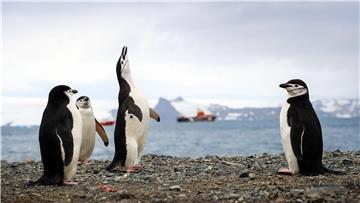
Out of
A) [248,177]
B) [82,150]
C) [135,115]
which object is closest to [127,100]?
[135,115]

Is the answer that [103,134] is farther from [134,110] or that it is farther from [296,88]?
[296,88]

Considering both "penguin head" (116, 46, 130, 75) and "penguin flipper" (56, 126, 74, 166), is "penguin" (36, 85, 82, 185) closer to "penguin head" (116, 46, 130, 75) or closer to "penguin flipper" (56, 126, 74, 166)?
"penguin flipper" (56, 126, 74, 166)

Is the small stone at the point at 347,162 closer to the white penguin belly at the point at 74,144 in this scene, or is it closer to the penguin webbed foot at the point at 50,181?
the white penguin belly at the point at 74,144

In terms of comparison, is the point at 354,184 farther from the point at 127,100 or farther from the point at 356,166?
the point at 127,100

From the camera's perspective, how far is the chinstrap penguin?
913 cm

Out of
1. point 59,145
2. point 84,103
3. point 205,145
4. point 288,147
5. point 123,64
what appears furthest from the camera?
point 205,145

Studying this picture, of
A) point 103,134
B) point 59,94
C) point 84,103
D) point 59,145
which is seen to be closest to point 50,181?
point 59,145

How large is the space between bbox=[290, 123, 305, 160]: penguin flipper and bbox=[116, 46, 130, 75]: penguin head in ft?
12.5

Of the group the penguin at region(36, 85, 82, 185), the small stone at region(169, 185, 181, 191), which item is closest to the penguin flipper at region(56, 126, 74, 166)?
the penguin at region(36, 85, 82, 185)

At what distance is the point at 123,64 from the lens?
11.4 m

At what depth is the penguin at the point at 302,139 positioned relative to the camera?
9.13 meters

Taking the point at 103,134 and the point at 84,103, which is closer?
the point at 84,103

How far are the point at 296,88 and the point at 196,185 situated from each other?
2485mm

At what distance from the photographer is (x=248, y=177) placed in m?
8.96
